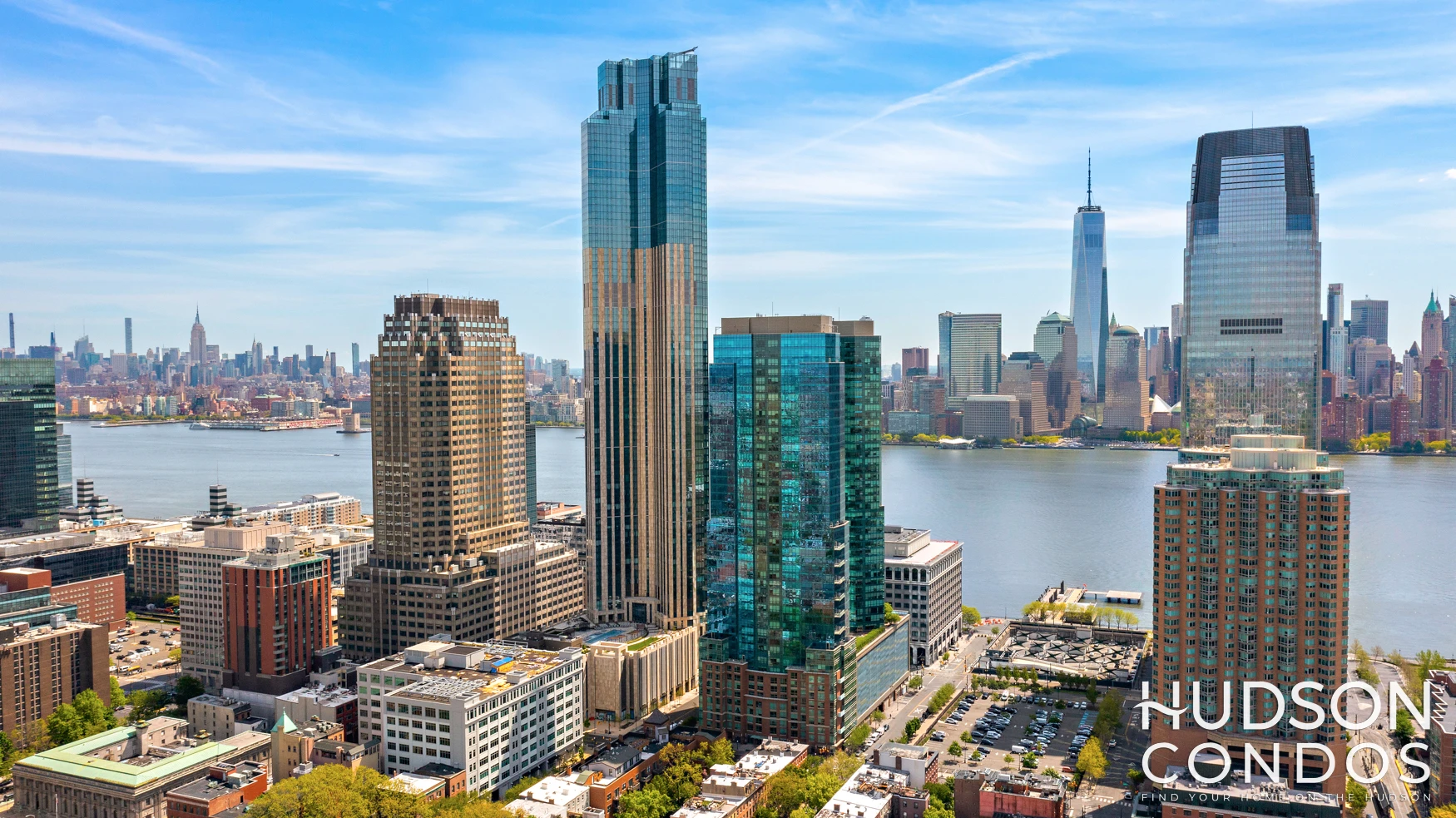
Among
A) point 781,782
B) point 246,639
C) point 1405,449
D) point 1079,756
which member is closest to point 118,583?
point 246,639

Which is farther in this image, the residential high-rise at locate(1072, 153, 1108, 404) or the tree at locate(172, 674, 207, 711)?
the residential high-rise at locate(1072, 153, 1108, 404)

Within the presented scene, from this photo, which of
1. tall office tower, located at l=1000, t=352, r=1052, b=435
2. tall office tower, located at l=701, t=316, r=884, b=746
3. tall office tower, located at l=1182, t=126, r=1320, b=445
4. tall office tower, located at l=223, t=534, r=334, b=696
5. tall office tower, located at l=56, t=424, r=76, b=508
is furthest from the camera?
tall office tower, located at l=1000, t=352, r=1052, b=435

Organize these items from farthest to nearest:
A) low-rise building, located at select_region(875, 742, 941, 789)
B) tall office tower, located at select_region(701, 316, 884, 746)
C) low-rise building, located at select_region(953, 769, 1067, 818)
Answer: tall office tower, located at select_region(701, 316, 884, 746)
low-rise building, located at select_region(875, 742, 941, 789)
low-rise building, located at select_region(953, 769, 1067, 818)

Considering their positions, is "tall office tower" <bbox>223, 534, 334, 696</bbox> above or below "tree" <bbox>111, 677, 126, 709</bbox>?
above

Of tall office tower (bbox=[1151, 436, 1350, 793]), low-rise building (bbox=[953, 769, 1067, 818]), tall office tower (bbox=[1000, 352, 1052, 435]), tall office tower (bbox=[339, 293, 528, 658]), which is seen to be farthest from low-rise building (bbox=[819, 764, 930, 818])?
tall office tower (bbox=[1000, 352, 1052, 435])

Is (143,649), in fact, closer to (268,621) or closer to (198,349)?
(268,621)

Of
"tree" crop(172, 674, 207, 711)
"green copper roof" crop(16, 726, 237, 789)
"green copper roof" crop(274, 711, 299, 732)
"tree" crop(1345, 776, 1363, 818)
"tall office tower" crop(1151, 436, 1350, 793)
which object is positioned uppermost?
"tall office tower" crop(1151, 436, 1350, 793)

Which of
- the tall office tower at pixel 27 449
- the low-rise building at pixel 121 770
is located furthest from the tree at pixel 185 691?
the tall office tower at pixel 27 449

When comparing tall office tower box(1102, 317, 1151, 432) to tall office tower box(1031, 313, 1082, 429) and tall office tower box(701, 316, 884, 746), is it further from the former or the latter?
tall office tower box(701, 316, 884, 746)

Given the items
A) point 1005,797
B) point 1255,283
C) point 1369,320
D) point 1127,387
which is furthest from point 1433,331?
A: point 1005,797
